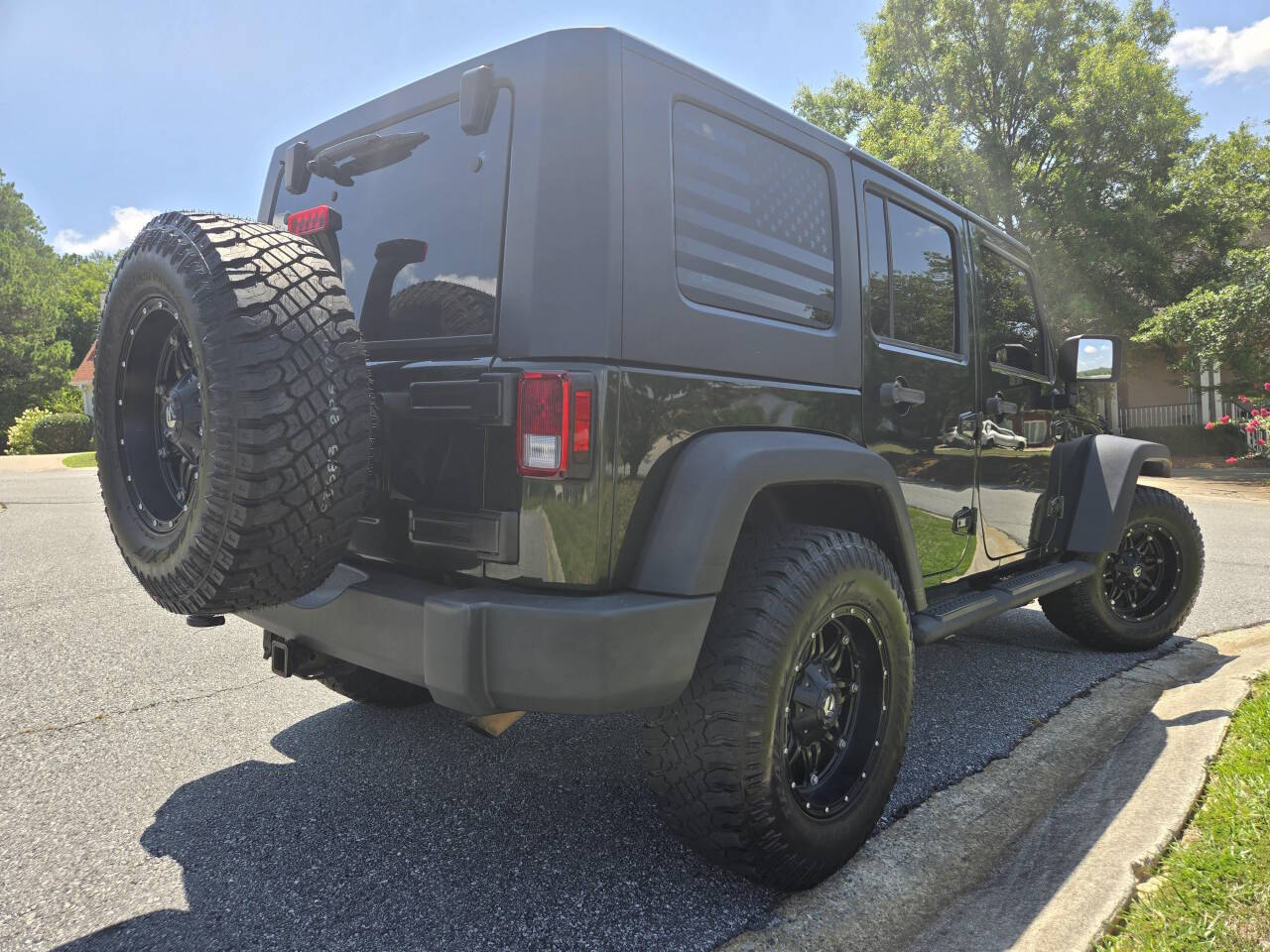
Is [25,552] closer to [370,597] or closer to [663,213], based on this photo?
[370,597]

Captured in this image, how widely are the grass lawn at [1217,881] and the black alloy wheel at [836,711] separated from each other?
664 mm

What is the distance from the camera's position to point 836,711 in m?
2.16

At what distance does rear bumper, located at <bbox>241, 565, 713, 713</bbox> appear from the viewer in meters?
1.62

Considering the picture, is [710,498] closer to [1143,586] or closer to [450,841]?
[450,841]

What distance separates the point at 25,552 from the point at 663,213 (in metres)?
7.41

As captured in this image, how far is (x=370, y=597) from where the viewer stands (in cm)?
186

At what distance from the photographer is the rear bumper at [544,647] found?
1615 mm

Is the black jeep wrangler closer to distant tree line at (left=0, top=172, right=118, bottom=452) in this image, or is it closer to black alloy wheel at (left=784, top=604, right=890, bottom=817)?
black alloy wheel at (left=784, top=604, right=890, bottom=817)

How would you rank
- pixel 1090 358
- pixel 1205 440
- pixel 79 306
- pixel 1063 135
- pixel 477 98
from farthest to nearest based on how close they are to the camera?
pixel 79 306 < pixel 1205 440 < pixel 1063 135 < pixel 1090 358 < pixel 477 98

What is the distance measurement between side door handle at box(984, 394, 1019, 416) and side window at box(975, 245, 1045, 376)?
0.18 meters

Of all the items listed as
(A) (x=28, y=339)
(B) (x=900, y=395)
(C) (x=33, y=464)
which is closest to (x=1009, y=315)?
(B) (x=900, y=395)

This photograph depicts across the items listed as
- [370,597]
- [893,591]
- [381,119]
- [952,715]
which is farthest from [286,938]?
[952,715]

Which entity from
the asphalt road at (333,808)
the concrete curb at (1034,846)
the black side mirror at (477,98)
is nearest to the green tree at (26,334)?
the asphalt road at (333,808)

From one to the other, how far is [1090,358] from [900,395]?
6.42ft
